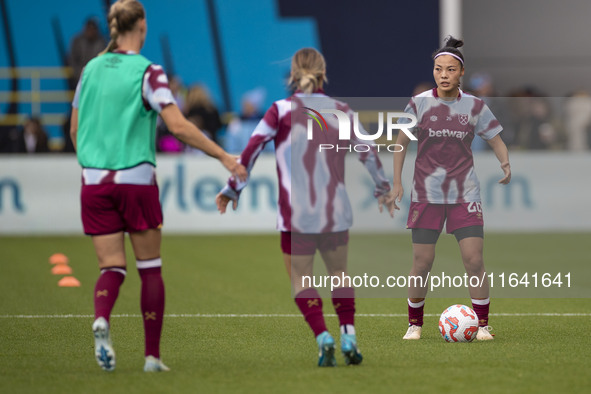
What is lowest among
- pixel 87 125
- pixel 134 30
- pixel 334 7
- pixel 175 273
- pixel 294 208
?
pixel 175 273

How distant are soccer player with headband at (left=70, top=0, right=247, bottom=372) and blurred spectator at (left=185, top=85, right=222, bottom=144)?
1197 cm

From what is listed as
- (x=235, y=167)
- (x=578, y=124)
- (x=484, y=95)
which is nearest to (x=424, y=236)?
(x=235, y=167)

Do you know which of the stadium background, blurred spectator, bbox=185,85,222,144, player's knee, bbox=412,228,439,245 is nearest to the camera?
the stadium background

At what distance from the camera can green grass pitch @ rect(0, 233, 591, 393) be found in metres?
5.79

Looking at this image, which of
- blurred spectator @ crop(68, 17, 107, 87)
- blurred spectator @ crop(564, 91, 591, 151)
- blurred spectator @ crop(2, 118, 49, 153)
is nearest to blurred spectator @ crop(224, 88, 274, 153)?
blurred spectator @ crop(68, 17, 107, 87)

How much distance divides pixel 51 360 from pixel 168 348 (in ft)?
→ 2.66

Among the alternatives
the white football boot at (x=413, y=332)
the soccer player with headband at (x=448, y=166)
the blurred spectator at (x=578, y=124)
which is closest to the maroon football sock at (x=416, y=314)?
the white football boot at (x=413, y=332)

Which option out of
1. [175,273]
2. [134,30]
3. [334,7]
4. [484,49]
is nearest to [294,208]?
[134,30]

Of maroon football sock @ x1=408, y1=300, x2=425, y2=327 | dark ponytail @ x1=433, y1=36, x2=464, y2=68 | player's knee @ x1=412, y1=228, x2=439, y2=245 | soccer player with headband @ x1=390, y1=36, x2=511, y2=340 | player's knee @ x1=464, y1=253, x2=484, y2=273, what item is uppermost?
dark ponytail @ x1=433, y1=36, x2=464, y2=68

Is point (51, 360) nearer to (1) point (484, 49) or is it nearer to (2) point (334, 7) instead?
(2) point (334, 7)

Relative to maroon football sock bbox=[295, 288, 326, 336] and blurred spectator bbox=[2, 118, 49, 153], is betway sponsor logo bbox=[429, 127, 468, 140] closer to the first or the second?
maroon football sock bbox=[295, 288, 326, 336]

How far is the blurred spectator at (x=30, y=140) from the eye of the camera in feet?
60.9

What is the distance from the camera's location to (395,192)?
6855 mm

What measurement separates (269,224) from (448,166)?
9.88 meters
